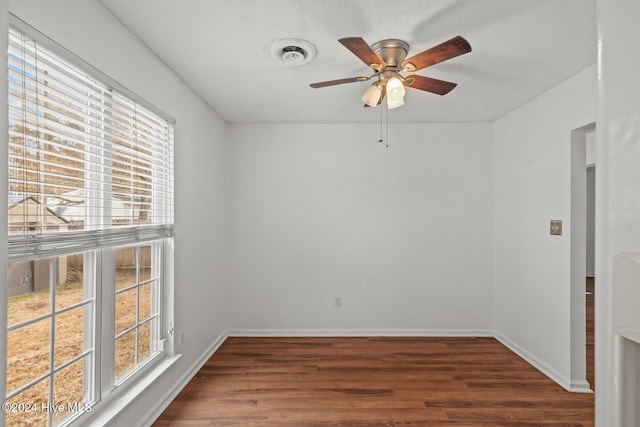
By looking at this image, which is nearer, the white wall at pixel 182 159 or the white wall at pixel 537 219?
the white wall at pixel 182 159

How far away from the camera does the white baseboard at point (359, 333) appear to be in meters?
4.04

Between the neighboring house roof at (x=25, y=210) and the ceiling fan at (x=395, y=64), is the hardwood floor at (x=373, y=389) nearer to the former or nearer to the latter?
the neighboring house roof at (x=25, y=210)

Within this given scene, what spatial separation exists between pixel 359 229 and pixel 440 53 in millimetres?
2439

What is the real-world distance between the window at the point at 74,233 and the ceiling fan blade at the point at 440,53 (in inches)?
66.6

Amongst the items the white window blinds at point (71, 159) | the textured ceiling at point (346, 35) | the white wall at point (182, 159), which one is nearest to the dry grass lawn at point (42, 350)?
the white window blinds at point (71, 159)

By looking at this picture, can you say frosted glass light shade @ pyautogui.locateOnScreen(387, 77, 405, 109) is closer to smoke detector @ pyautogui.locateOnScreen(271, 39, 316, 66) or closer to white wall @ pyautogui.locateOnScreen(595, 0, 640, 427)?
smoke detector @ pyautogui.locateOnScreen(271, 39, 316, 66)

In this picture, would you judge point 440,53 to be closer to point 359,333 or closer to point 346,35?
point 346,35

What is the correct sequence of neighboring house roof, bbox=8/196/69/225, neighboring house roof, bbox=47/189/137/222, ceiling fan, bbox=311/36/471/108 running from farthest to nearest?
ceiling fan, bbox=311/36/471/108, neighboring house roof, bbox=47/189/137/222, neighboring house roof, bbox=8/196/69/225

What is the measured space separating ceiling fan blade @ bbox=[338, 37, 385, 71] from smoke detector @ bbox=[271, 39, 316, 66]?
417mm

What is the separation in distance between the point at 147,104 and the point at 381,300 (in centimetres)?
310

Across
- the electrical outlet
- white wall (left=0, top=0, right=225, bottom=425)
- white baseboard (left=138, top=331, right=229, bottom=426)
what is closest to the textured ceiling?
white wall (left=0, top=0, right=225, bottom=425)

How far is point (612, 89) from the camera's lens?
0.41m

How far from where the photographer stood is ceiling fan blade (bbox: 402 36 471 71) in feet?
5.80

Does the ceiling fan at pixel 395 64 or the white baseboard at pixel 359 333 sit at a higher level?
the ceiling fan at pixel 395 64
